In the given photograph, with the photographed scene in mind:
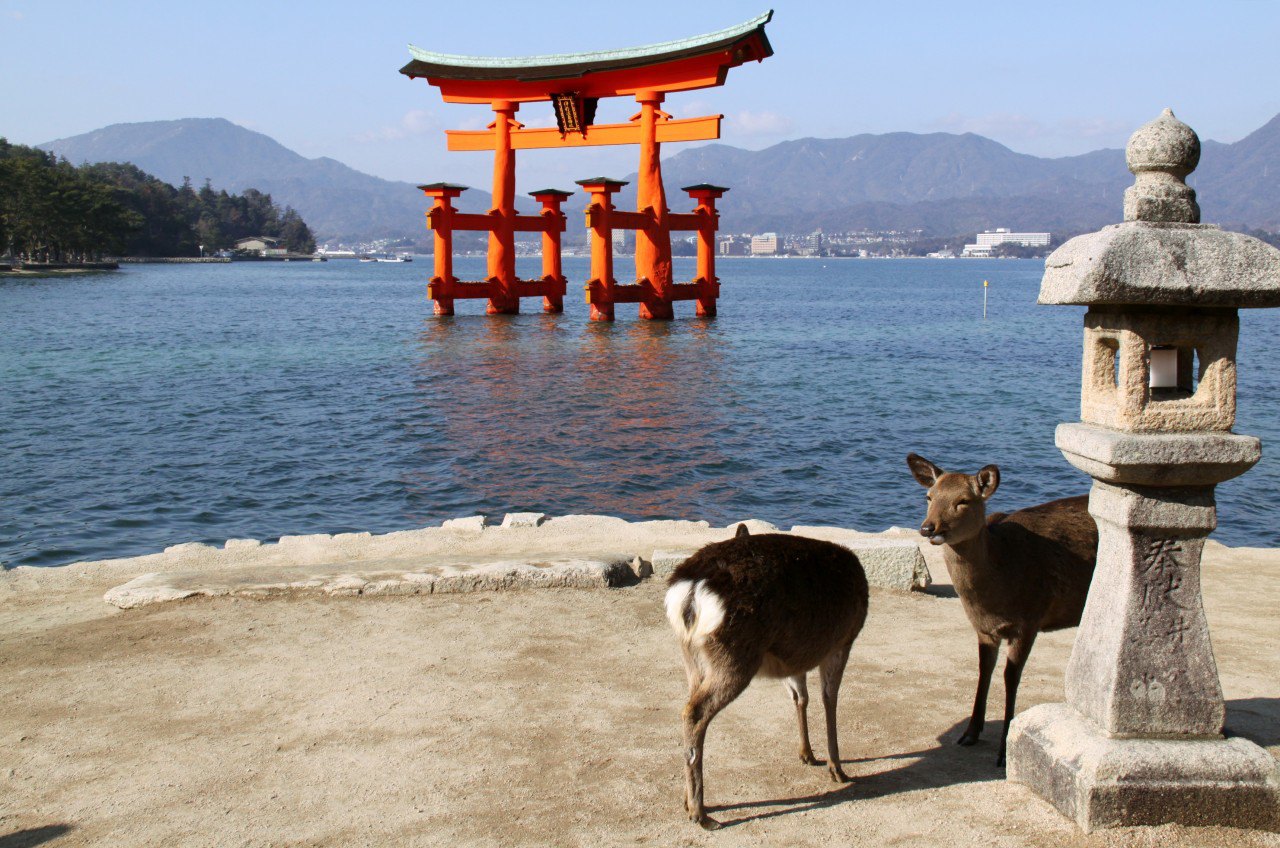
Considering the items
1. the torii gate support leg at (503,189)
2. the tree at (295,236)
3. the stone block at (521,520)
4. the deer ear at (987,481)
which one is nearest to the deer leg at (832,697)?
the deer ear at (987,481)

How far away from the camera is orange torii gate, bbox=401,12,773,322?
3491cm

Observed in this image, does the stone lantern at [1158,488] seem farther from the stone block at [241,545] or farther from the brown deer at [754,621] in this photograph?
the stone block at [241,545]

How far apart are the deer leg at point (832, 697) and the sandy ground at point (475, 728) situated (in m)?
0.10

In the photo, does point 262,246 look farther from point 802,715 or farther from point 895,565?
point 802,715

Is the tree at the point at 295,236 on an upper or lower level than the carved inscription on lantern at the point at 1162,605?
upper

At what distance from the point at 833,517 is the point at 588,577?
7221mm

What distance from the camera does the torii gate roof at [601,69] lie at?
111 feet

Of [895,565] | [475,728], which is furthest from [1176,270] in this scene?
[895,565]

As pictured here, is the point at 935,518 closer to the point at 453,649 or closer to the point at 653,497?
the point at 453,649

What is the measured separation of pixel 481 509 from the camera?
1423cm

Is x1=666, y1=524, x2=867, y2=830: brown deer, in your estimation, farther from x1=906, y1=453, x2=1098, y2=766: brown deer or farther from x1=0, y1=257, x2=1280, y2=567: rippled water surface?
x1=0, y1=257, x2=1280, y2=567: rippled water surface

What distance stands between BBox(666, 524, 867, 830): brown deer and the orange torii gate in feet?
102

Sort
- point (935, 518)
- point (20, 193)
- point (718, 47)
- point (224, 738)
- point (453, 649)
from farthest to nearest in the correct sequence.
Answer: point (20, 193)
point (718, 47)
point (453, 649)
point (224, 738)
point (935, 518)

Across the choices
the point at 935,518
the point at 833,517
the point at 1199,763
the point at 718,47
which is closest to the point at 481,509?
the point at 833,517
